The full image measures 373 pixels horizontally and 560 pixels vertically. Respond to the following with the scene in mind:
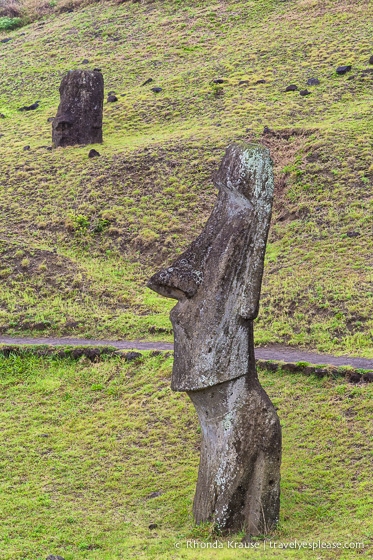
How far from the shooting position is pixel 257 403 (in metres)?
10.3

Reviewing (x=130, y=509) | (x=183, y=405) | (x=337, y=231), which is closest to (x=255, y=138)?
(x=337, y=231)

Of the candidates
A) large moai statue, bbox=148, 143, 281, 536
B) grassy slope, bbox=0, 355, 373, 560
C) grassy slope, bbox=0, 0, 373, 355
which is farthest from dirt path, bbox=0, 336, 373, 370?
large moai statue, bbox=148, 143, 281, 536

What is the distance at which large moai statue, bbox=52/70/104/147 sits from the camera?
33125mm

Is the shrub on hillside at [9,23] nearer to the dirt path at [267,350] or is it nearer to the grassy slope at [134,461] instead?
the dirt path at [267,350]

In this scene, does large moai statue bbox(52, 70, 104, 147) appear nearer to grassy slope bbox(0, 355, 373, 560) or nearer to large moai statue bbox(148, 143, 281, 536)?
grassy slope bbox(0, 355, 373, 560)

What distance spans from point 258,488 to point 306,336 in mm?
7814

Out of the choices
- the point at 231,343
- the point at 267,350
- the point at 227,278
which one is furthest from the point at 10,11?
the point at 231,343

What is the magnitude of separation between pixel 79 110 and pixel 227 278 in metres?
24.9

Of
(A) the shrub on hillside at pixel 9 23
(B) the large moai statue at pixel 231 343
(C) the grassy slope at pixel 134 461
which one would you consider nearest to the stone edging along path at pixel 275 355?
(C) the grassy slope at pixel 134 461

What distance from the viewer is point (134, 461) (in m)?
13.7

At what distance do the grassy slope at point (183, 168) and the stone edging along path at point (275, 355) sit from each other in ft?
1.94

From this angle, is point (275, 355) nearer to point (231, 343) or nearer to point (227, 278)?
point (231, 343)

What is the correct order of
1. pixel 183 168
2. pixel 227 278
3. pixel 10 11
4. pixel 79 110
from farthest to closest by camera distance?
pixel 10 11, pixel 79 110, pixel 183 168, pixel 227 278

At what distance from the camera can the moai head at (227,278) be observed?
998cm
